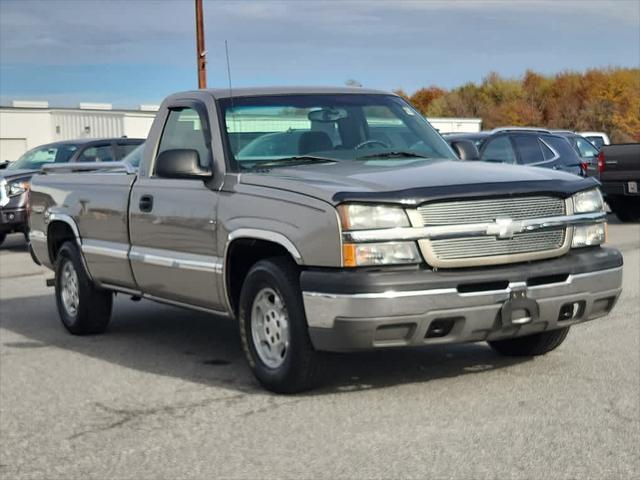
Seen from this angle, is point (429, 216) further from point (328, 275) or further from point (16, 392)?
point (16, 392)

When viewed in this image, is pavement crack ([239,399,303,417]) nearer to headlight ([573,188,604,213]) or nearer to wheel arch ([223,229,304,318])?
wheel arch ([223,229,304,318])

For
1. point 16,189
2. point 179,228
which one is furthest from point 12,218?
point 179,228

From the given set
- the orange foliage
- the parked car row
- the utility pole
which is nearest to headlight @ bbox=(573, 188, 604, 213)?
the parked car row

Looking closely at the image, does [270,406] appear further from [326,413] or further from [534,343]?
[534,343]

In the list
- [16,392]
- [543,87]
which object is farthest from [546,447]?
[543,87]

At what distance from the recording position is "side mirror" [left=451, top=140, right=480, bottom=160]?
771 centimetres

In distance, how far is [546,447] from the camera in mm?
5062

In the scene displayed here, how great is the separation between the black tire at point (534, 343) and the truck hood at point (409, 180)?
1.03 meters

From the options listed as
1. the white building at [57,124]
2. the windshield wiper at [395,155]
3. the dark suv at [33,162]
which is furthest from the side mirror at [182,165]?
the white building at [57,124]

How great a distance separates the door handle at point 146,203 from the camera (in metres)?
7.52

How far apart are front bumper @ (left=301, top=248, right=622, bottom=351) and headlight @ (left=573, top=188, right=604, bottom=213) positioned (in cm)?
41

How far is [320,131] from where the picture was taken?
7.30 meters

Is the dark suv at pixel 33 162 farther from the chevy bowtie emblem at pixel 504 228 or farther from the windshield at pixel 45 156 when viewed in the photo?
the chevy bowtie emblem at pixel 504 228

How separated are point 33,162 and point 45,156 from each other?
30 centimetres
